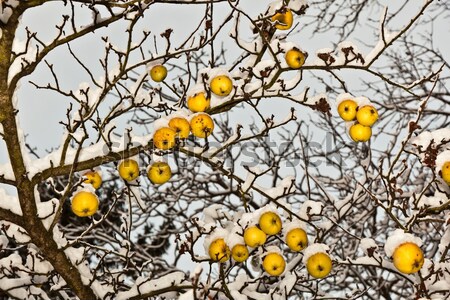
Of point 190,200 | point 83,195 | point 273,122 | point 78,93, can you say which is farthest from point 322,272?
point 190,200

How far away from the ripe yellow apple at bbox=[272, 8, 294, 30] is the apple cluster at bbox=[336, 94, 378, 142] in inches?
26.4

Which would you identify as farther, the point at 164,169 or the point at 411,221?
the point at 164,169

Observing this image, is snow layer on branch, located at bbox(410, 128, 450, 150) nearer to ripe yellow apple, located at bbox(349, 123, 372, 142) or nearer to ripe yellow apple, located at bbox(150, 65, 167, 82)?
ripe yellow apple, located at bbox(349, 123, 372, 142)

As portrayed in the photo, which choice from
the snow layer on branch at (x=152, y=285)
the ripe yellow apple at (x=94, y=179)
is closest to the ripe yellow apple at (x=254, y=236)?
the snow layer on branch at (x=152, y=285)

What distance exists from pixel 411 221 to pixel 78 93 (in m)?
2.23

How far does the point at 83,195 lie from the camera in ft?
10.8

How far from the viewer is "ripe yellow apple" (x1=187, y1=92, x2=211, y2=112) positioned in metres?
3.23

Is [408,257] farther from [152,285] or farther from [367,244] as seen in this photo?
[152,285]

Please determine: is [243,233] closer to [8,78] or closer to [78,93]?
[78,93]

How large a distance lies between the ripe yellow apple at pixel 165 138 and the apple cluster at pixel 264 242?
830 millimetres

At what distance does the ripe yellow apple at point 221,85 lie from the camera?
3250 millimetres

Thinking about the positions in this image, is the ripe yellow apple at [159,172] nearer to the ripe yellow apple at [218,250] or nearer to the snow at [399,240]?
the ripe yellow apple at [218,250]

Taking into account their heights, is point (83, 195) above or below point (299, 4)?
below

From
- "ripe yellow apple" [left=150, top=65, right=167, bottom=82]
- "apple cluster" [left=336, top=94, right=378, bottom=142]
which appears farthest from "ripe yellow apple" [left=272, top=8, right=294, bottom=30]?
"ripe yellow apple" [left=150, top=65, right=167, bottom=82]
